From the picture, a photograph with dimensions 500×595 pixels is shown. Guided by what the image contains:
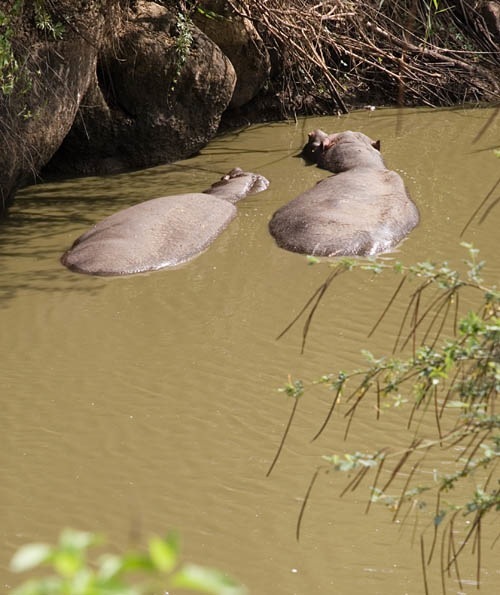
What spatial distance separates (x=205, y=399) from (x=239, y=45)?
638cm

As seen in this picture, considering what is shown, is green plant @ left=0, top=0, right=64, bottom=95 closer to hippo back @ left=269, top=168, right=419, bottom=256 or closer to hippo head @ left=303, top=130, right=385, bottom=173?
hippo back @ left=269, top=168, right=419, bottom=256

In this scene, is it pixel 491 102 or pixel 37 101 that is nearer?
pixel 37 101

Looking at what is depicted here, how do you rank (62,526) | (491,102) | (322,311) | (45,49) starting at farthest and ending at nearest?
(491,102)
(45,49)
(322,311)
(62,526)

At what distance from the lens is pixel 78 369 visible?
5.23 m

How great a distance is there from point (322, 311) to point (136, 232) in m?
1.63

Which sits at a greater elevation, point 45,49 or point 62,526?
point 45,49

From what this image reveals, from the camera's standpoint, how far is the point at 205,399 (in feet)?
16.0

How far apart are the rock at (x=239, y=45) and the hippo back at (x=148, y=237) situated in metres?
3.02

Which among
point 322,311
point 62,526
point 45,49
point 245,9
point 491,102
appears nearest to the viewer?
point 62,526

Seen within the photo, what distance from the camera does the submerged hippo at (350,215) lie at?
6809mm

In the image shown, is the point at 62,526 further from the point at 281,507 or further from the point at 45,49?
the point at 45,49

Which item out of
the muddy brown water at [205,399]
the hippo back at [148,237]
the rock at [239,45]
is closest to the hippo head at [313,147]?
A: the muddy brown water at [205,399]

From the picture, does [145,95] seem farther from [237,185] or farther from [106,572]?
[106,572]

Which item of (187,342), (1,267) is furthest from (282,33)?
(187,342)
